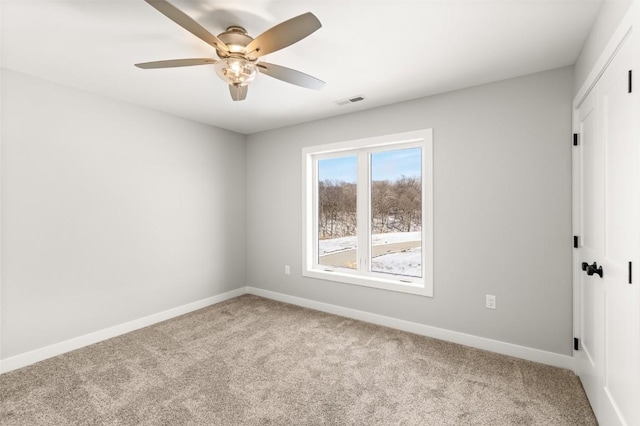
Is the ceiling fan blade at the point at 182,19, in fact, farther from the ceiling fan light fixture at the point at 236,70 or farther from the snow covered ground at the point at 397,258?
the snow covered ground at the point at 397,258

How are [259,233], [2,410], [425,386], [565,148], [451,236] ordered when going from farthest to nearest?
[259,233], [451,236], [565,148], [425,386], [2,410]

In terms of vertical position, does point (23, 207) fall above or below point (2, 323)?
above

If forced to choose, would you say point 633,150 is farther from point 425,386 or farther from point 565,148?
point 425,386

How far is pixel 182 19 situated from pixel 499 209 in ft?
9.01

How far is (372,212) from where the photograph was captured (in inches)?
144

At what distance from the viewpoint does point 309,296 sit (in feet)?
13.1

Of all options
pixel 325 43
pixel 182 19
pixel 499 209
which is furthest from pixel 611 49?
pixel 182 19

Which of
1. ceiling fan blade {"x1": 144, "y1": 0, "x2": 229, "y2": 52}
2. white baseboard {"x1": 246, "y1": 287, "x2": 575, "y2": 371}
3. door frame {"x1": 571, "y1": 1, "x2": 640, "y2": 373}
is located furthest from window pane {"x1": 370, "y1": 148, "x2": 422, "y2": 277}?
ceiling fan blade {"x1": 144, "y1": 0, "x2": 229, "y2": 52}

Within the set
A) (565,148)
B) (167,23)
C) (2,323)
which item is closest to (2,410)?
(2,323)

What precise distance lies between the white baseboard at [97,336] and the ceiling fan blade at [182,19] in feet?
9.70

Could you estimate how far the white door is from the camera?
1.36 m

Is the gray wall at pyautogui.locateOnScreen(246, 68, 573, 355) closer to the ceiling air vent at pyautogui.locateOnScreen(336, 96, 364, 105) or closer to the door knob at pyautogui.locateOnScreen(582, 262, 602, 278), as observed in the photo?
the ceiling air vent at pyautogui.locateOnScreen(336, 96, 364, 105)

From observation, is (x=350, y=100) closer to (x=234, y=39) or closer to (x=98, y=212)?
(x=234, y=39)

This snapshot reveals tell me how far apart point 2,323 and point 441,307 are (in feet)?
12.5
